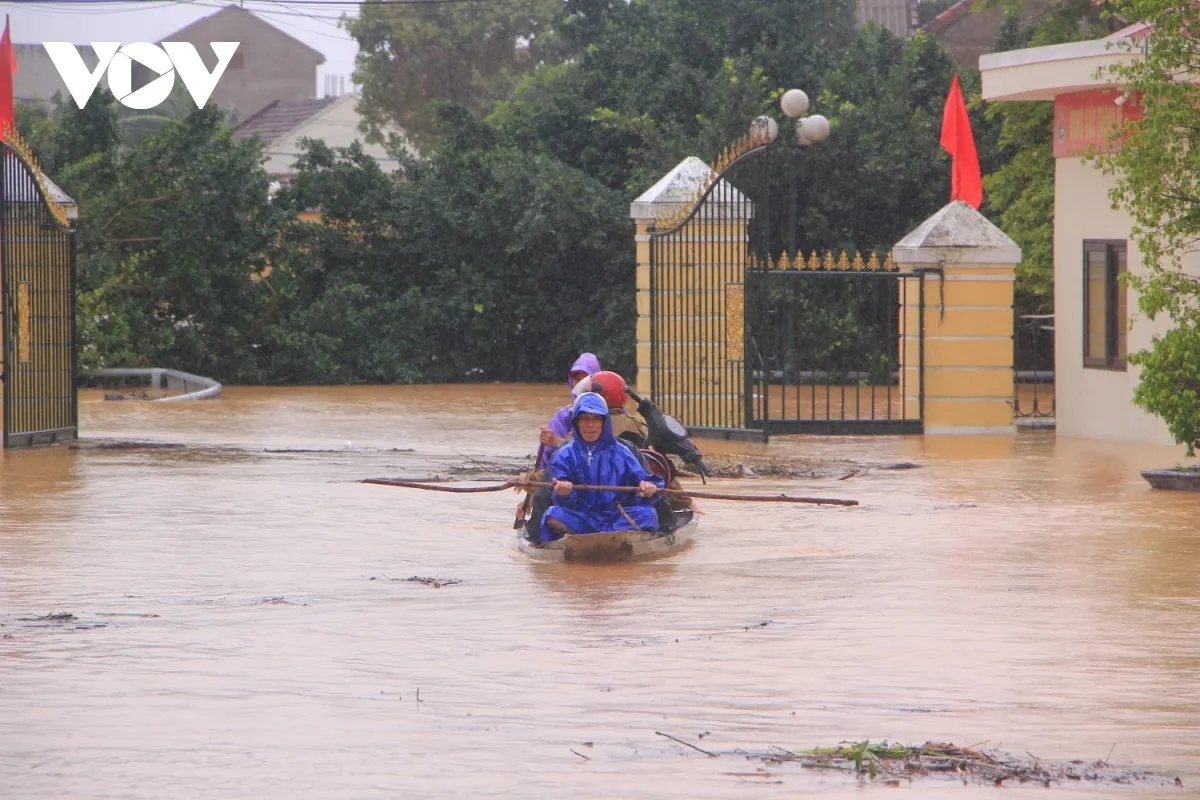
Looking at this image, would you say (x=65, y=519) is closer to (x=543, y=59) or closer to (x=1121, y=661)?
(x=1121, y=661)

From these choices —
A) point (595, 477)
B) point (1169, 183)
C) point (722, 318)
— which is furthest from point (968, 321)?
point (595, 477)

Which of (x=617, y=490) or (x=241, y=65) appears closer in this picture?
(x=617, y=490)

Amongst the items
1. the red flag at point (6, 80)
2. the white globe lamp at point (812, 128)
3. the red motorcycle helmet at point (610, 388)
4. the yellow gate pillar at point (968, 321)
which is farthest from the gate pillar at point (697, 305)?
the red motorcycle helmet at point (610, 388)

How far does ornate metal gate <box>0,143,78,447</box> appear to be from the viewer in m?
20.8

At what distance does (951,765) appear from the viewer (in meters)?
7.15

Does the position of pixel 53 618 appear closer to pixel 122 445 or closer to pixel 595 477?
pixel 595 477

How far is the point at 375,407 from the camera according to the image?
28375 millimetres

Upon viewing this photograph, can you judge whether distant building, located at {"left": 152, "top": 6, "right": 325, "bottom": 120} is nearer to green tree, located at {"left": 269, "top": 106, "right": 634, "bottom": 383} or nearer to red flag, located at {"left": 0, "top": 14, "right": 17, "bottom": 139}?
green tree, located at {"left": 269, "top": 106, "right": 634, "bottom": 383}

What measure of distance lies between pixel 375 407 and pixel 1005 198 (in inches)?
391

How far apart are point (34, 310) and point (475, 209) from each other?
43.7 ft

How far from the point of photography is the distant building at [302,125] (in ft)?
228

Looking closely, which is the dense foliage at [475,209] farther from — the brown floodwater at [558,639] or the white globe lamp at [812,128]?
the brown floodwater at [558,639]

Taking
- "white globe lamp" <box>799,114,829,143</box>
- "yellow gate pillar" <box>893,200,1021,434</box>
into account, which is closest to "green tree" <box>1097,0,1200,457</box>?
"yellow gate pillar" <box>893,200,1021,434</box>

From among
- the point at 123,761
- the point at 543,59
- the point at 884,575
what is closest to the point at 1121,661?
the point at 884,575
